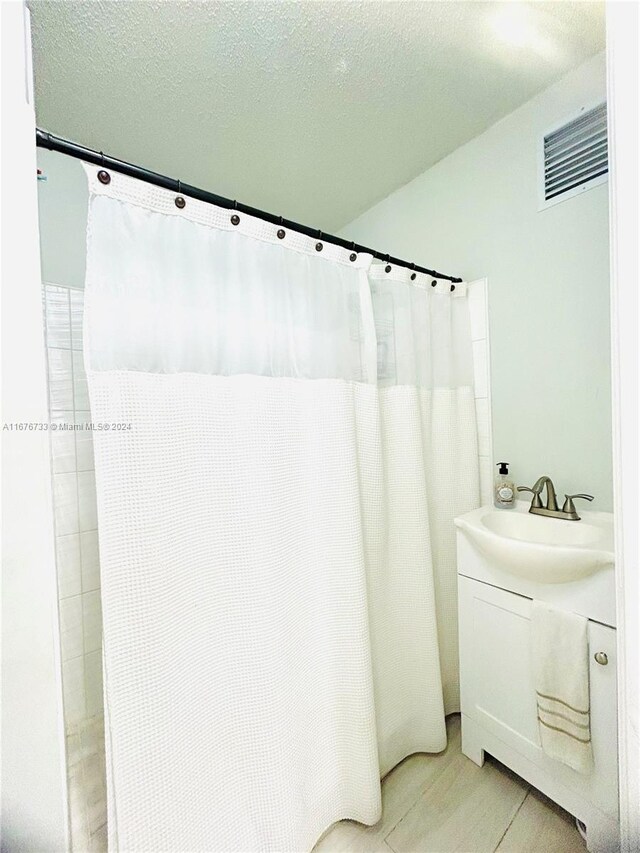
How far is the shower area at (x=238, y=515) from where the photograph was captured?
800 millimetres

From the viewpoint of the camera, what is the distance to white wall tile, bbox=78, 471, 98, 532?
4.04 ft

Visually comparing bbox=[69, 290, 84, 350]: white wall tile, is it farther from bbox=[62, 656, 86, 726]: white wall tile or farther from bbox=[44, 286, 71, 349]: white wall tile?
bbox=[62, 656, 86, 726]: white wall tile

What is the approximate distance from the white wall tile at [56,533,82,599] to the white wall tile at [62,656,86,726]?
0.86ft

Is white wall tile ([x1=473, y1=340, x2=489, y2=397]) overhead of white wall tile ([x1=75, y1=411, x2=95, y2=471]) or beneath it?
overhead

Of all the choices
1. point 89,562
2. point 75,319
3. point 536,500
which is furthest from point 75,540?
point 536,500

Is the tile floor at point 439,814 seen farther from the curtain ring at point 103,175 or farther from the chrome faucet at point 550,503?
the curtain ring at point 103,175

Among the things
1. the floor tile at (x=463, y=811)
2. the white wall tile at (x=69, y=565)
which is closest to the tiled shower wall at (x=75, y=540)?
the white wall tile at (x=69, y=565)

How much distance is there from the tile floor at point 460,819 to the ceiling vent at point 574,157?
2007 millimetres

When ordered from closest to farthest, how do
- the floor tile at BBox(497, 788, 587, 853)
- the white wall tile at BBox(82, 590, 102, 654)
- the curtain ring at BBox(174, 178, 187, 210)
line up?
the curtain ring at BBox(174, 178, 187, 210)
the floor tile at BBox(497, 788, 587, 853)
the white wall tile at BBox(82, 590, 102, 654)

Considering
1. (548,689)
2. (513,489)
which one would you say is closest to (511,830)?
(548,689)

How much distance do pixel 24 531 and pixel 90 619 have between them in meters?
1.23

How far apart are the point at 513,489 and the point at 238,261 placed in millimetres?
1309

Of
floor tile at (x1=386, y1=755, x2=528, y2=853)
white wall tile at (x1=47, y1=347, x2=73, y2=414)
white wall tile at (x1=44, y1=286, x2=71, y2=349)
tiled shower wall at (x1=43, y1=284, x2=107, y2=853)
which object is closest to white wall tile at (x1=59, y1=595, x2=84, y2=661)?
tiled shower wall at (x1=43, y1=284, x2=107, y2=853)

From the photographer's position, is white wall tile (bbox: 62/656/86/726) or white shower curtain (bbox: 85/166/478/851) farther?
white wall tile (bbox: 62/656/86/726)
